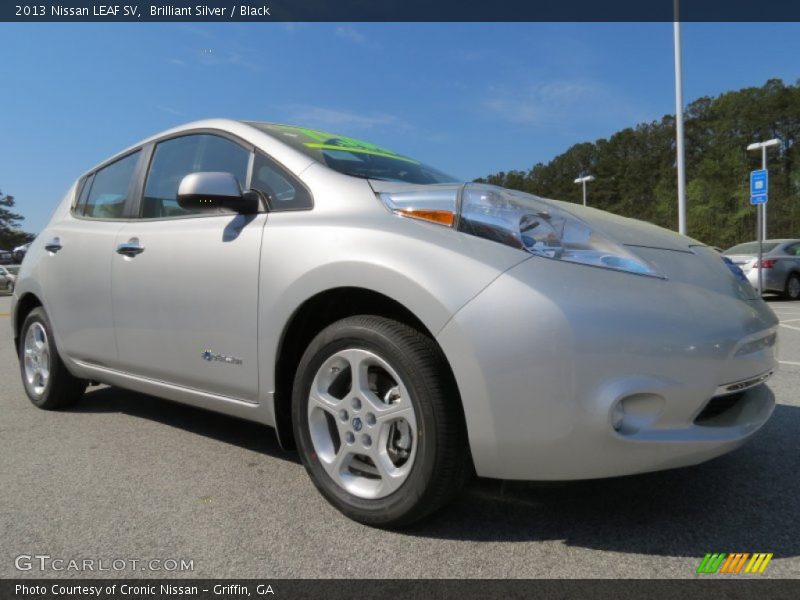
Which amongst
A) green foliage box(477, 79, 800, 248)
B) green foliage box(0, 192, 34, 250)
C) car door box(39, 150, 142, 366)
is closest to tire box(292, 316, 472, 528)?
car door box(39, 150, 142, 366)

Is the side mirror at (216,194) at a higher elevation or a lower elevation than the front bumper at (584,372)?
higher

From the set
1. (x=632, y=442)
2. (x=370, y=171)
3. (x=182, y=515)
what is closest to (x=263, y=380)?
(x=182, y=515)

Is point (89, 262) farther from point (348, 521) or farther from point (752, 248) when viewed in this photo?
point (752, 248)

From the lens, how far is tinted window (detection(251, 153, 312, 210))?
236 cm

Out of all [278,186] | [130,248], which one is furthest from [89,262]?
[278,186]

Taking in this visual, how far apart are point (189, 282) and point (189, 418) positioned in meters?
1.32

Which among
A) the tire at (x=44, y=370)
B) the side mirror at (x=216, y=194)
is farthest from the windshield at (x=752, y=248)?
the tire at (x=44, y=370)

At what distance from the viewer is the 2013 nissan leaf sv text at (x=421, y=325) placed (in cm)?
175

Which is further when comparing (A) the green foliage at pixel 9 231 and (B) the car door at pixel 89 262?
(A) the green foliage at pixel 9 231

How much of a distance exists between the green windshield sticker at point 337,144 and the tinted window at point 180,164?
0.96 feet

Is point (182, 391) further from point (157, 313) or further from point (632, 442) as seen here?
point (632, 442)

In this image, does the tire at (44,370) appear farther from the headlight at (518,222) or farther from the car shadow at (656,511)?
the headlight at (518,222)

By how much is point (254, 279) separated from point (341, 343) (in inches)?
19.1

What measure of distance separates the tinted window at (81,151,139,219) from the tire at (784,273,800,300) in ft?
44.1
